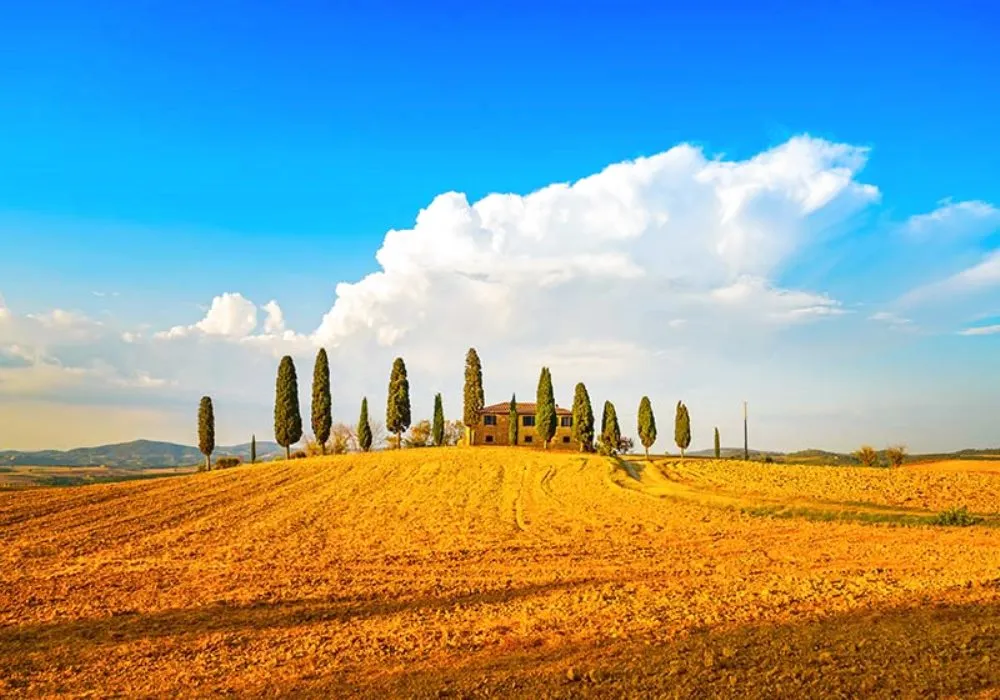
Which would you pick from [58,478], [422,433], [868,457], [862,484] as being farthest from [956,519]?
[58,478]

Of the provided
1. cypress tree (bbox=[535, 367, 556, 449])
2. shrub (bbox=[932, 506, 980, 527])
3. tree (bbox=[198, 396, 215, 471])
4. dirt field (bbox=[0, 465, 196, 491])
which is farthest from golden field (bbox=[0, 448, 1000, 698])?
cypress tree (bbox=[535, 367, 556, 449])

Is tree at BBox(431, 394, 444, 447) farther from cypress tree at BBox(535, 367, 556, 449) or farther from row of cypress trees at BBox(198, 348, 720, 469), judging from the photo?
cypress tree at BBox(535, 367, 556, 449)

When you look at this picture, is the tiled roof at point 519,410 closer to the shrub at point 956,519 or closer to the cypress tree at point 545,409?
the cypress tree at point 545,409

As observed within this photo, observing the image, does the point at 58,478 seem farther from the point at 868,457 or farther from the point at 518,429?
the point at 868,457

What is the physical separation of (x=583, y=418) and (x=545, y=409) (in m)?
5.70

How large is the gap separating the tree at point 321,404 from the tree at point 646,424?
42888 mm

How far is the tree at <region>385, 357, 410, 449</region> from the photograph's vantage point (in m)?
81.6

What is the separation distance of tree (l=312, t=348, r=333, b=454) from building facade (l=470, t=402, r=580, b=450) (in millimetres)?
22469

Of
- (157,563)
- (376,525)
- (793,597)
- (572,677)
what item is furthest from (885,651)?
(376,525)

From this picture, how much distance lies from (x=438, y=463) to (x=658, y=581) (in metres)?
43.3

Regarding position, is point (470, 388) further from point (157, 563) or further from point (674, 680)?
point (674, 680)

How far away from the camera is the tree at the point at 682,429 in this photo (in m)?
96.6

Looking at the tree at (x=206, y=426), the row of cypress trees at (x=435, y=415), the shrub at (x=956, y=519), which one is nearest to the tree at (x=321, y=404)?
the row of cypress trees at (x=435, y=415)

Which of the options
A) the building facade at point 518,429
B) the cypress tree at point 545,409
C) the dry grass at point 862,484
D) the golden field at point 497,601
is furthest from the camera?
the building facade at point 518,429
